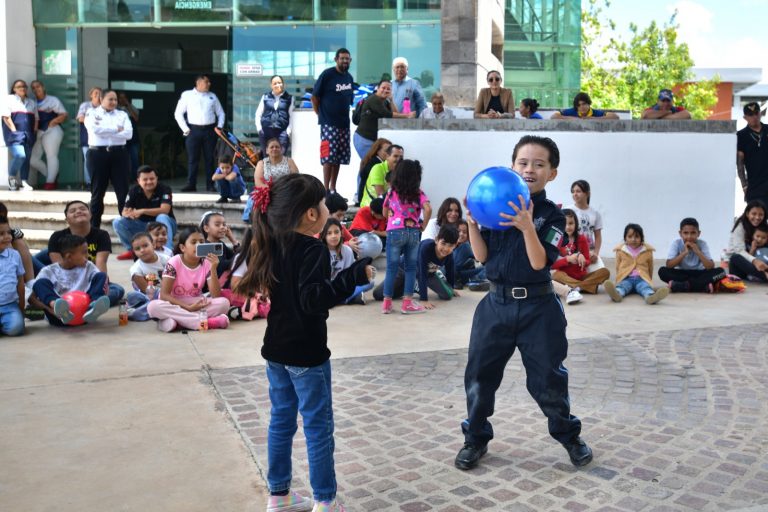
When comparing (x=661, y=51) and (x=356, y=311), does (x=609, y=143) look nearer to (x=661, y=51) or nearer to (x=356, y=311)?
(x=356, y=311)

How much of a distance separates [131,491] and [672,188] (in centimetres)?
922

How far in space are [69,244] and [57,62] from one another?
31.4 ft

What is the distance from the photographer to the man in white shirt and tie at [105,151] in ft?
35.0

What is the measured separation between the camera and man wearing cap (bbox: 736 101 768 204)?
11.3 meters

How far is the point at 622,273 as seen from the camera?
355 inches

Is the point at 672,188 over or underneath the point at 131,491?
over

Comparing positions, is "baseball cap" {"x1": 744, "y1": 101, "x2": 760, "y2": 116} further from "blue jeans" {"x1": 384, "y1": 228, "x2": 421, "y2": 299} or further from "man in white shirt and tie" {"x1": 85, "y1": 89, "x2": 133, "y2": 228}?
"man in white shirt and tie" {"x1": 85, "y1": 89, "x2": 133, "y2": 228}

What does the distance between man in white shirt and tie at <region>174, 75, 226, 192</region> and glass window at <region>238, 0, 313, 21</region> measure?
236 centimetres

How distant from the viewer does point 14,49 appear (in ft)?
48.3

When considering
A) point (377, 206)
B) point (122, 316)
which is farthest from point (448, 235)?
point (122, 316)

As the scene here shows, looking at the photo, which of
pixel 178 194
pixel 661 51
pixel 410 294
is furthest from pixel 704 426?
pixel 661 51

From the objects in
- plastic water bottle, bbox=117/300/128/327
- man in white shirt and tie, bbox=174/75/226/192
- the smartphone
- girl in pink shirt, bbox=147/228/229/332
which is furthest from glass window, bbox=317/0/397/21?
the smartphone

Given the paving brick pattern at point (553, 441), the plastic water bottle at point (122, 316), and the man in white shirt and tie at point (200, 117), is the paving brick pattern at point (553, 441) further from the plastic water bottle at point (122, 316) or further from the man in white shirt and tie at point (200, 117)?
the man in white shirt and tie at point (200, 117)

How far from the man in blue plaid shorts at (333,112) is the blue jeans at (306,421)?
8.22 m
